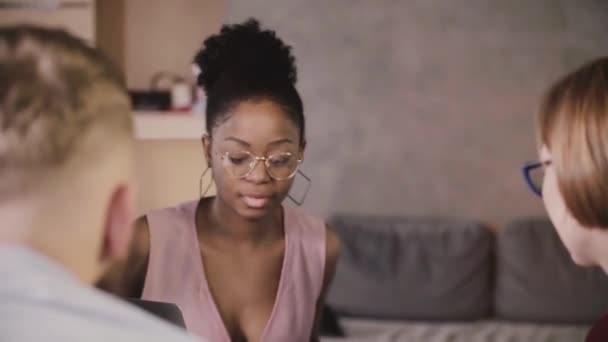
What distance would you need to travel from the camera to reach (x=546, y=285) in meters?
2.33

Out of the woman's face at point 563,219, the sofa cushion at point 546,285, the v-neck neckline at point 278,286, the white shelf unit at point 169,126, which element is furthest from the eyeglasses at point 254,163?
the white shelf unit at point 169,126

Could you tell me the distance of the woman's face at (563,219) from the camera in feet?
3.10

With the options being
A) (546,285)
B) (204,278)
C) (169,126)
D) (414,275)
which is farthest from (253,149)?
(169,126)

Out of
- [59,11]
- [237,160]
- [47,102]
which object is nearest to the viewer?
[47,102]

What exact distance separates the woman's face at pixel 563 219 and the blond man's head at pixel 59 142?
55 cm

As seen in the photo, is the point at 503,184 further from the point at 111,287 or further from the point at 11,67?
the point at 11,67

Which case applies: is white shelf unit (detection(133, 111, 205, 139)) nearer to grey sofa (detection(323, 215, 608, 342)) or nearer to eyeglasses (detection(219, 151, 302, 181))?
grey sofa (detection(323, 215, 608, 342))

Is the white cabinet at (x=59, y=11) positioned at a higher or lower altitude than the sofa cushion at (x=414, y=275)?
higher

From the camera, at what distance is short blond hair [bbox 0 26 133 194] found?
555 millimetres

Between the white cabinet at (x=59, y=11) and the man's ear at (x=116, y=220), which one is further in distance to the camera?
the white cabinet at (x=59, y=11)

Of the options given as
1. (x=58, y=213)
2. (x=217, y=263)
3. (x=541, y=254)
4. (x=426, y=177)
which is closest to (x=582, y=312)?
(x=541, y=254)

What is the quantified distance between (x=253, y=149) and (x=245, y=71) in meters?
0.11

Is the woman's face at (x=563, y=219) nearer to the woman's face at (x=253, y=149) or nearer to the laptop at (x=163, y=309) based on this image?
the woman's face at (x=253, y=149)

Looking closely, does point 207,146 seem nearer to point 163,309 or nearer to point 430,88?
point 163,309
